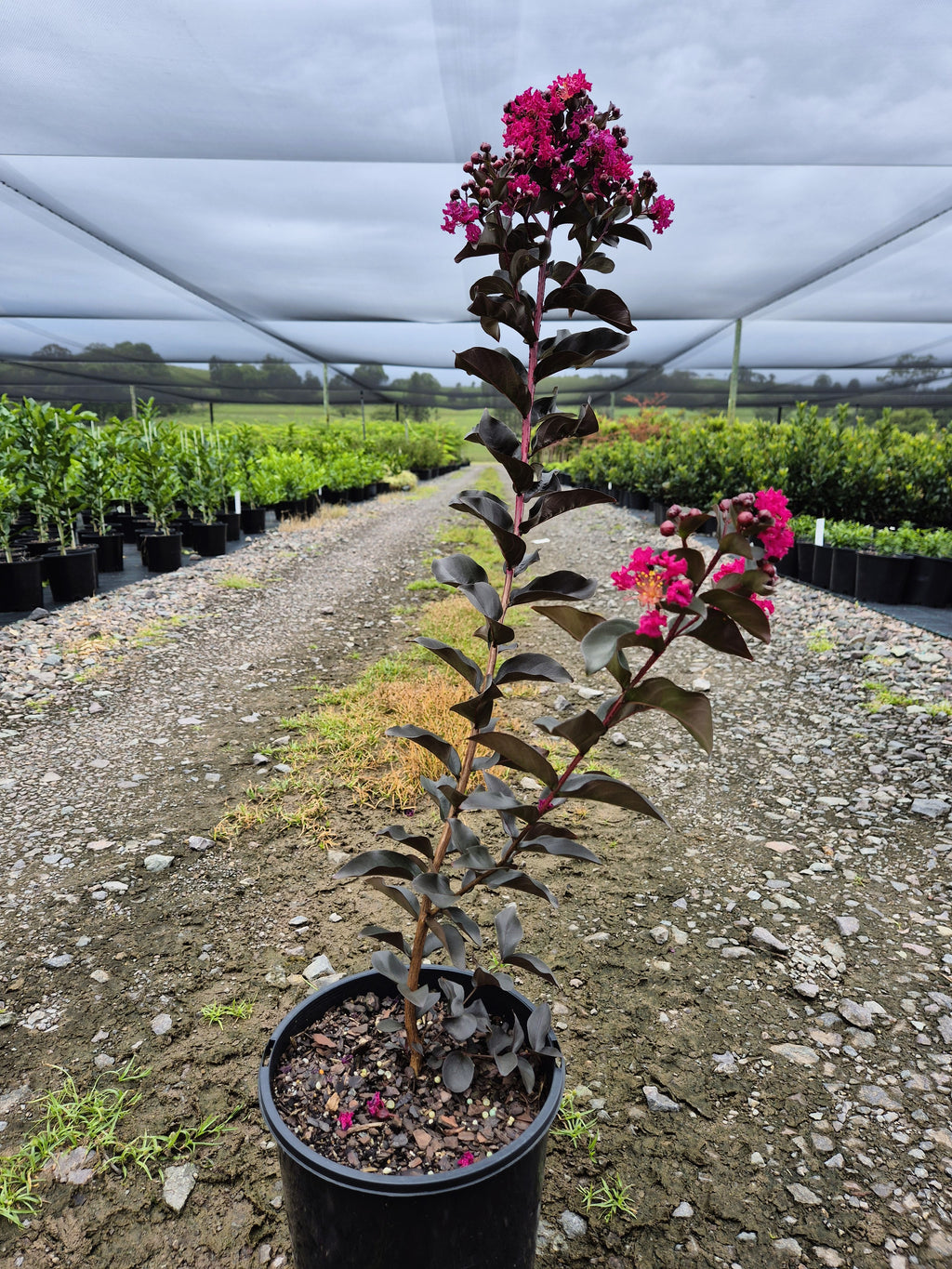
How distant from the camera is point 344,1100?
1087 millimetres

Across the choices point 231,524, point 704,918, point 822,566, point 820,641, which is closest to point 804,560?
point 822,566

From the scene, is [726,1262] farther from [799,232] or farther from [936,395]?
[936,395]

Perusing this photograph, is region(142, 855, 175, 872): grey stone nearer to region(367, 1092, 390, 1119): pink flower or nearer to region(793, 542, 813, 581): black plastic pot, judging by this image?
region(367, 1092, 390, 1119): pink flower

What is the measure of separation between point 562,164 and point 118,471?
658 centimetres

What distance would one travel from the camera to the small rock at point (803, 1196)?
128cm

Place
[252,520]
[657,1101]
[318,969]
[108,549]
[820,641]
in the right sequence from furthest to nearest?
[252,520], [108,549], [820,641], [318,969], [657,1101]

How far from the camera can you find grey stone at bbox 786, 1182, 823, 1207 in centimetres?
128

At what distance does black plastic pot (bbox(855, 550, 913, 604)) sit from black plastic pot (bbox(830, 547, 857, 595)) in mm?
170

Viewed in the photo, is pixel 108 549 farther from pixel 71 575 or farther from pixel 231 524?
pixel 231 524

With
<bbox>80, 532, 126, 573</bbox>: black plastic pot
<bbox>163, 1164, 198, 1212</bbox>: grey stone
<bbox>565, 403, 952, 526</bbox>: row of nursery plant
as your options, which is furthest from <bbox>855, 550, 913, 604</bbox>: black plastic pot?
<bbox>80, 532, 126, 573</bbox>: black plastic pot

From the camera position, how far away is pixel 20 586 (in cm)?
466

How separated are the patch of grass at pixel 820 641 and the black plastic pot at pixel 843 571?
1.06 metres

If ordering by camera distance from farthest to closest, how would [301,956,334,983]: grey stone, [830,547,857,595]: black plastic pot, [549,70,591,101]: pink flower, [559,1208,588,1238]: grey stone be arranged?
[830,547,857,595]: black plastic pot
[301,956,334,983]: grey stone
[559,1208,588,1238]: grey stone
[549,70,591,101]: pink flower

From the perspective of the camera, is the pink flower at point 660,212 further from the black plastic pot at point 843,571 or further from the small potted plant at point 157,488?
the small potted plant at point 157,488
